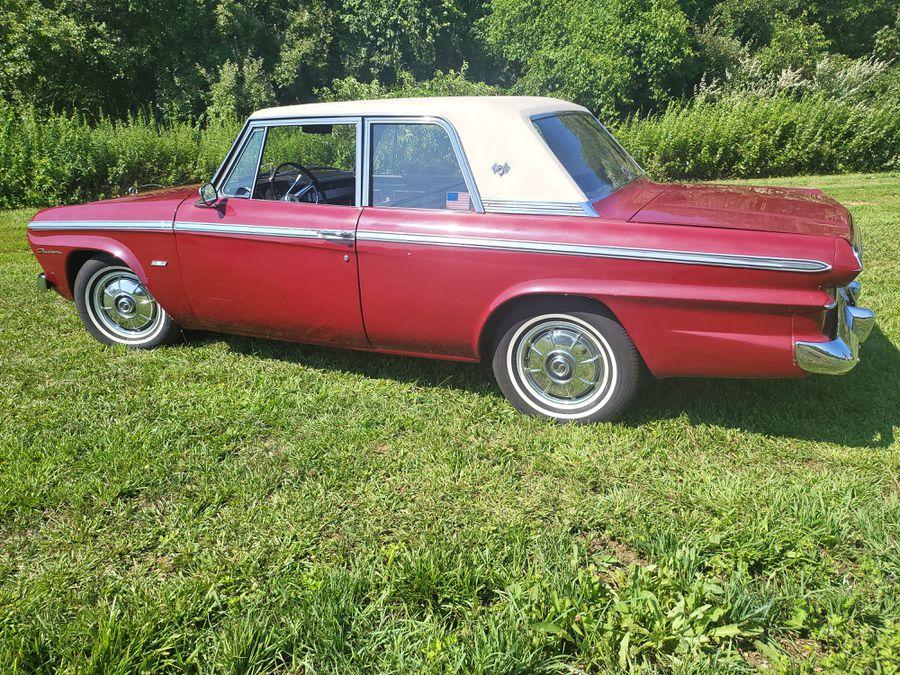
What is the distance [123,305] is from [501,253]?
2888 millimetres

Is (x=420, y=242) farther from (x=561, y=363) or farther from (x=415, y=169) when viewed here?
(x=561, y=363)

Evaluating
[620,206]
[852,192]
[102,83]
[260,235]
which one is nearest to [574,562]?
[620,206]

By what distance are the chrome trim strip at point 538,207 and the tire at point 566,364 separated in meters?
0.47

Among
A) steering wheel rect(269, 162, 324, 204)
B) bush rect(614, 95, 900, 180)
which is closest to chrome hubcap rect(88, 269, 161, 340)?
steering wheel rect(269, 162, 324, 204)

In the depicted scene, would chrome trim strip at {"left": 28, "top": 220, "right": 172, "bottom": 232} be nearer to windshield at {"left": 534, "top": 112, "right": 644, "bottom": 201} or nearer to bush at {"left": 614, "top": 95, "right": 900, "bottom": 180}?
windshield at {"left": 534, "top": 112, "right": 644, "bottom": 201}

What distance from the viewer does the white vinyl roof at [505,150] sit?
3391 mm

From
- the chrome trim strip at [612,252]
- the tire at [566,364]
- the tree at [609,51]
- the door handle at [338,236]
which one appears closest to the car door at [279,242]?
the door handle at [338,236]

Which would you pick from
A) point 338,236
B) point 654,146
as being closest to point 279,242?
point 338,236

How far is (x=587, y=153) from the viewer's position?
3777mm

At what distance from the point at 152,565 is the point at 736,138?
594 inches

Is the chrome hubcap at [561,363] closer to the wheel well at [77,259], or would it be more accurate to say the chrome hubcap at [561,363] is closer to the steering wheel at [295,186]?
the steering wheel at [295,186]

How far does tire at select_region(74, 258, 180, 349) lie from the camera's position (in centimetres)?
459

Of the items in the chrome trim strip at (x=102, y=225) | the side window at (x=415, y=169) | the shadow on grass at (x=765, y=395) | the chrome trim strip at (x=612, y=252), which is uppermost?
the side window at (x=415, y=169)

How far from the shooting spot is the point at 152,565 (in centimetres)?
258
